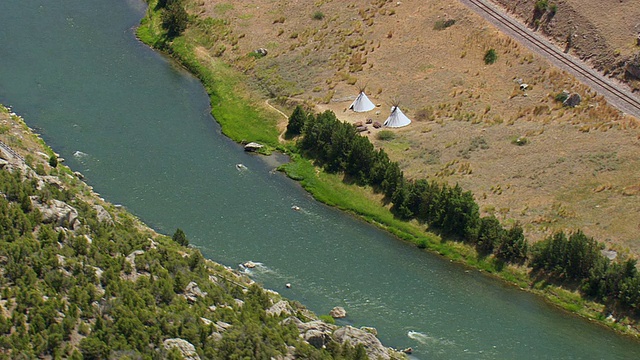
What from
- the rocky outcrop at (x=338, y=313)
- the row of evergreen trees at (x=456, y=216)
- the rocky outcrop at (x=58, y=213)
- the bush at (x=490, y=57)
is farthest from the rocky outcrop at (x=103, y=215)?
the bush at (x=490, y=57)

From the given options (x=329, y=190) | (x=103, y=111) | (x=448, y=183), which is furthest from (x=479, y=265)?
(x=103, y=111)

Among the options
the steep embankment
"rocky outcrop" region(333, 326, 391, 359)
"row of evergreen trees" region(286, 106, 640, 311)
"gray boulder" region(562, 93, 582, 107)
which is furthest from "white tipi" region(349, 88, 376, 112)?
"rocky outcrop" region(333, 326, 391, 359)

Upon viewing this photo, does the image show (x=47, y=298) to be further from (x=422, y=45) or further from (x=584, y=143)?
(x=422, y=45)

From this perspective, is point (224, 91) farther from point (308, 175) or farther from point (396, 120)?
point (396, 120)

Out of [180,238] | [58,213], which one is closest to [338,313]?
[180,238]

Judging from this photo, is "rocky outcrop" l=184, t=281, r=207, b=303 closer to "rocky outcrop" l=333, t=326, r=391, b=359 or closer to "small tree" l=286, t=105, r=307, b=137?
"rocky outcrop" l=333, t=326, r=391, b=359

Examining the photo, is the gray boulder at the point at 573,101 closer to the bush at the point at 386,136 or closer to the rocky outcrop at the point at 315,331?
the bush at the point at 386,136
